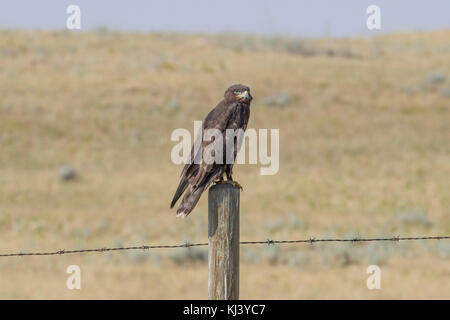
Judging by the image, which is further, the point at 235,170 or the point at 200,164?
the point at 235,170

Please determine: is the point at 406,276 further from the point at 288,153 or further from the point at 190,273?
the point at 288,153

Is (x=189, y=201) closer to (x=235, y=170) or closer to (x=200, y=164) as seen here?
(x=200, y=164)

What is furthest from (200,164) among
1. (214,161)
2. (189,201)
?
(189,201)

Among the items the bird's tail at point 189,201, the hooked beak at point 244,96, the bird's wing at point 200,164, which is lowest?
the bird's tail at point 189,201

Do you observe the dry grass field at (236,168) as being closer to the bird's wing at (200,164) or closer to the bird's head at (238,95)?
the bird's head at (238,95)

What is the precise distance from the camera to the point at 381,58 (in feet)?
140

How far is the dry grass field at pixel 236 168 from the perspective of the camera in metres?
14.0

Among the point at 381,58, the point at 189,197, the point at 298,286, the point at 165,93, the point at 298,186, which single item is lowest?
the point at 298,286

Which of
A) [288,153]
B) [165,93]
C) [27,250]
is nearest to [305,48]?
[165,93]

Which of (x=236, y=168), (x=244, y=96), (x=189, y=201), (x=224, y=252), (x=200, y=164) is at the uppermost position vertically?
(x=236, y=168)

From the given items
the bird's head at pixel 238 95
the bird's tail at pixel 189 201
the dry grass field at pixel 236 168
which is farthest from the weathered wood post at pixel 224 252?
the dry grass field at pixel 236 168

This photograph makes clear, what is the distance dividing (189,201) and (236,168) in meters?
18.7

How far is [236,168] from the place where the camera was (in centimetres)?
2428
